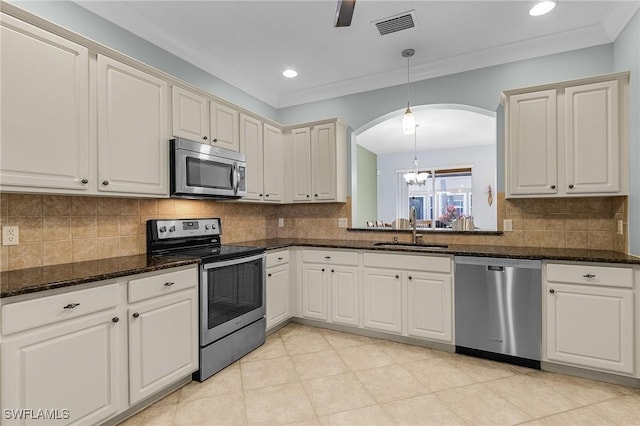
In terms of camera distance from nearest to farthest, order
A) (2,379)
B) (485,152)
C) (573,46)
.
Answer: (2,379)
(573,46)
(485,152)

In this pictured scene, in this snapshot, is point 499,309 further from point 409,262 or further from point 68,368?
point 68,368

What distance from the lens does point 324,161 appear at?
362 cm

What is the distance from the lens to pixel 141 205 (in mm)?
2559

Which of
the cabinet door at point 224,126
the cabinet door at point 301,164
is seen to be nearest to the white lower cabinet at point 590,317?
the cabinet door at point 301,164

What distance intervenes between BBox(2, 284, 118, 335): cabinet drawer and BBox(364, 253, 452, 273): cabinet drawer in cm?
211

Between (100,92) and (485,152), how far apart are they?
8.03 m

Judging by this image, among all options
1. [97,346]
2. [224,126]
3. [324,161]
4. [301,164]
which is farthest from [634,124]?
[97,346]

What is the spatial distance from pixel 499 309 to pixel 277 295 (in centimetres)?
201

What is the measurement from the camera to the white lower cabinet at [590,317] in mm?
2172

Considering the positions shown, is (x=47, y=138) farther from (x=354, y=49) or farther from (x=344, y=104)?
(x=344, y=104)

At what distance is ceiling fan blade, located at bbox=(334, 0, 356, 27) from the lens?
5.13 ft

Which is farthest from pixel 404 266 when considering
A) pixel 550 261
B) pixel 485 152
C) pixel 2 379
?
pixel 485 152

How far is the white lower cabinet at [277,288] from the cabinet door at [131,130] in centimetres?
126

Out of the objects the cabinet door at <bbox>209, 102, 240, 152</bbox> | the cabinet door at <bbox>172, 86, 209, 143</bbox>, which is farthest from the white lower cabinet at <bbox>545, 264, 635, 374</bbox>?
the cabinet door at <bbox>172, 86, 209, 143</bbox>
